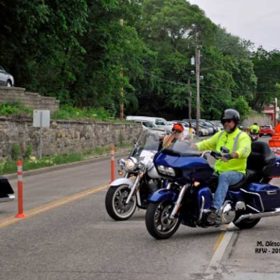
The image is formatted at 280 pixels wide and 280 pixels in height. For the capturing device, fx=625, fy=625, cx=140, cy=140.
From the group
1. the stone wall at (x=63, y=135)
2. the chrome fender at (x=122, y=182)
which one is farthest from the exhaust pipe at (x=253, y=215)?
the stone wall at (x=63, y=135)

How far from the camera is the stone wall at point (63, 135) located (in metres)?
25.1

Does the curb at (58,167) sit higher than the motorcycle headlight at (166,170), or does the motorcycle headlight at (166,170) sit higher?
the motorcycle headlight at (166,170)

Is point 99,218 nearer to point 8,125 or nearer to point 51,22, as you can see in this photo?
point 8,125

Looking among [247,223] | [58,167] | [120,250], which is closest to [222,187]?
[247,223]

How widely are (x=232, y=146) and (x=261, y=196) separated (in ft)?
3.05

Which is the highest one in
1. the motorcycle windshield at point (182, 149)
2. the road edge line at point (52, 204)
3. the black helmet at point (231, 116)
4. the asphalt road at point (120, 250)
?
the black helmet at point (231, 116)

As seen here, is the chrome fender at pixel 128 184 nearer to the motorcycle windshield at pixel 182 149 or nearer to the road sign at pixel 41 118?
the motorcycle windshield at pixel 182 149

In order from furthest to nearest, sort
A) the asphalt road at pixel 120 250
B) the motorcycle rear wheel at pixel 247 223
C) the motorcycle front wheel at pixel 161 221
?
the motorcycle rear wheel at pixel 247 223
the motorcycle front wheel at pixel 161 221
the asphalt road at pixel 120 250

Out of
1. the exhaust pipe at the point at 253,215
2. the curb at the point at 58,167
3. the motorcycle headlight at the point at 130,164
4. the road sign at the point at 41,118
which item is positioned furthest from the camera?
the road sign at the point at 41,118

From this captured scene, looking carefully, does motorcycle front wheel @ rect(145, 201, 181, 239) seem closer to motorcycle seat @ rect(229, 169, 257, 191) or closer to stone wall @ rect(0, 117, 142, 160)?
motorcycle seat @ rect(229, 169, 257, 191)

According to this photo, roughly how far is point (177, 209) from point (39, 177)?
43.3 feet

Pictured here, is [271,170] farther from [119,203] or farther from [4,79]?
[4,79]

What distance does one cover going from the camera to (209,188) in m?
8.77

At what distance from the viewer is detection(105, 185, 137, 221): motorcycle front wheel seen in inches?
409
